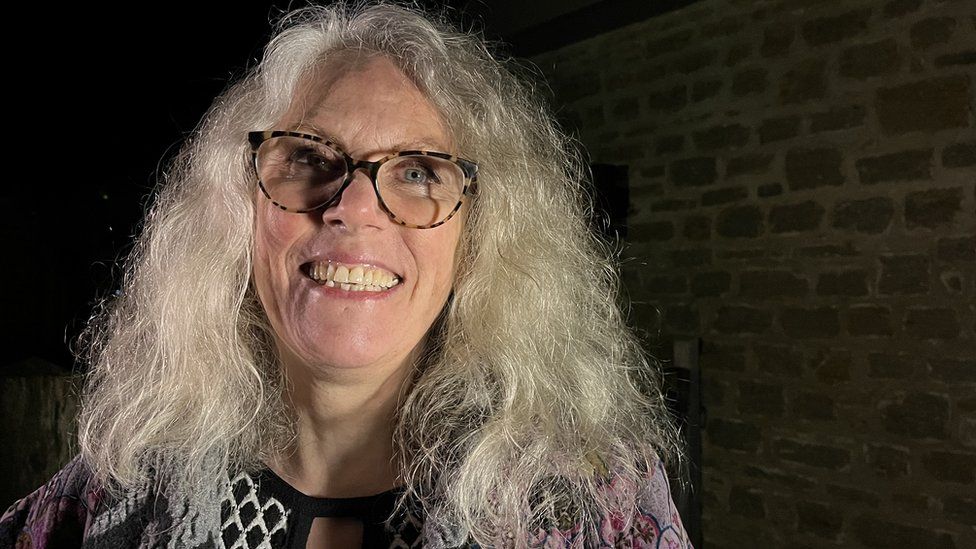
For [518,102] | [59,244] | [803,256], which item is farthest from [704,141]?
[59,244]

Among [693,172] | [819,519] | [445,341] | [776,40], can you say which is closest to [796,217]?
[693,172]

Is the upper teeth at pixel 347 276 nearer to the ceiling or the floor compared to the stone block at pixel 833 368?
nearer to the ceiling

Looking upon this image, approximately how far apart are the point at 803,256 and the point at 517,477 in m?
2.96

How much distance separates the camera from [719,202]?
3957mm

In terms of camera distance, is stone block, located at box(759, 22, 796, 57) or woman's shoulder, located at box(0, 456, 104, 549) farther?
stone block, located at box(759, 22, 796, 57)

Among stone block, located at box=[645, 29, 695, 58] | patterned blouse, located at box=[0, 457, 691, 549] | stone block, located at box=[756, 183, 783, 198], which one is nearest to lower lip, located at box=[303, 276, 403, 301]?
patterned blouse, located at box=[0, 457, 691, 549]

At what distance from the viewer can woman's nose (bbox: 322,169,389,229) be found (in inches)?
39.4

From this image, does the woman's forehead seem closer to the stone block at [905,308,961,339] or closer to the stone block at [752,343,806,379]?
the stone block at [905,308,961,339]

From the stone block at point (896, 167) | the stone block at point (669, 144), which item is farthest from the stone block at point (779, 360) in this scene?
the stone block at point (669, 144)

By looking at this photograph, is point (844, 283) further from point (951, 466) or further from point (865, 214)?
point (951, 466)

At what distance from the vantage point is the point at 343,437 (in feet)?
3.68

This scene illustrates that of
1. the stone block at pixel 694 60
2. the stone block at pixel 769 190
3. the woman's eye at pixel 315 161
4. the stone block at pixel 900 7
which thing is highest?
the stone block at pixel 694 60

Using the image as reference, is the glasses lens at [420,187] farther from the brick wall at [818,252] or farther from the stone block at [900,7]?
the stone block at [900,7]

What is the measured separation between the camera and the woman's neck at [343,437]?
110 centimetres
